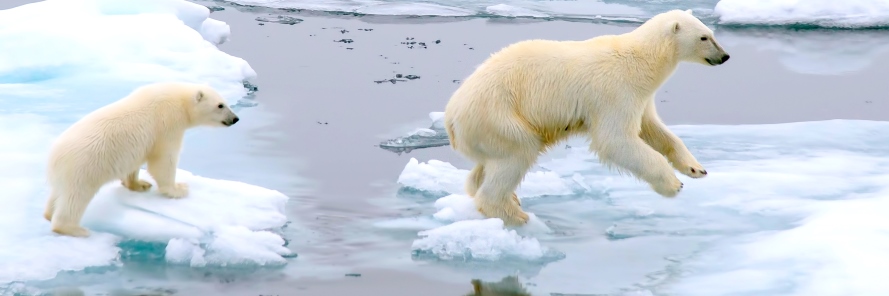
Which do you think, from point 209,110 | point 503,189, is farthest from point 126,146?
point 503,189

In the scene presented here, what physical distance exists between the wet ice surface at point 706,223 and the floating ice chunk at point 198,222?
2.16ft

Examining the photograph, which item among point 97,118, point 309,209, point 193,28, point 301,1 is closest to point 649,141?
point 309,209

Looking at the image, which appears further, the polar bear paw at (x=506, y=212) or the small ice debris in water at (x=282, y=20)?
the small ice debris in water at (x=282, y=20)

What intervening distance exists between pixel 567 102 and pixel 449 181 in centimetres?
102

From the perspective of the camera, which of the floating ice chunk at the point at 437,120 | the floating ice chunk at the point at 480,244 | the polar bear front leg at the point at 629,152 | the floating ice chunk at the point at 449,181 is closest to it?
the floating ice chunk at the point at 480,244

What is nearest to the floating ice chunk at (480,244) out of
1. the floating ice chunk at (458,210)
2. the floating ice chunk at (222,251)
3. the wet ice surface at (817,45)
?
the floating ice chunk at (458,210)

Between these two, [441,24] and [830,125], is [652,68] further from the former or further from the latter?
[441,24]

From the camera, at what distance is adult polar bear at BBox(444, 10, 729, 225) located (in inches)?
211

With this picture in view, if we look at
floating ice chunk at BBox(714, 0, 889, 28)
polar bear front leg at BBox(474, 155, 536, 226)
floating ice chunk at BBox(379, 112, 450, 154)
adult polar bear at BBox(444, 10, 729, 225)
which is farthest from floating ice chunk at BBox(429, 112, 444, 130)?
floating ice chunk at BBox(714, 0, 889, 28)

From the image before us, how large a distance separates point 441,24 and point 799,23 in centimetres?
337

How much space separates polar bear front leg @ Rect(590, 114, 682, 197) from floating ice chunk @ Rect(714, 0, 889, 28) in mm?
6180

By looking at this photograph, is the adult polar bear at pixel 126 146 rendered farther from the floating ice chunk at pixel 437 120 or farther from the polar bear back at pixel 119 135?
the floating ice chunk at pixel 437 120

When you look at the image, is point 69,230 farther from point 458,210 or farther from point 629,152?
point 629,152

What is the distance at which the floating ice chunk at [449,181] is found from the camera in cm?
612
